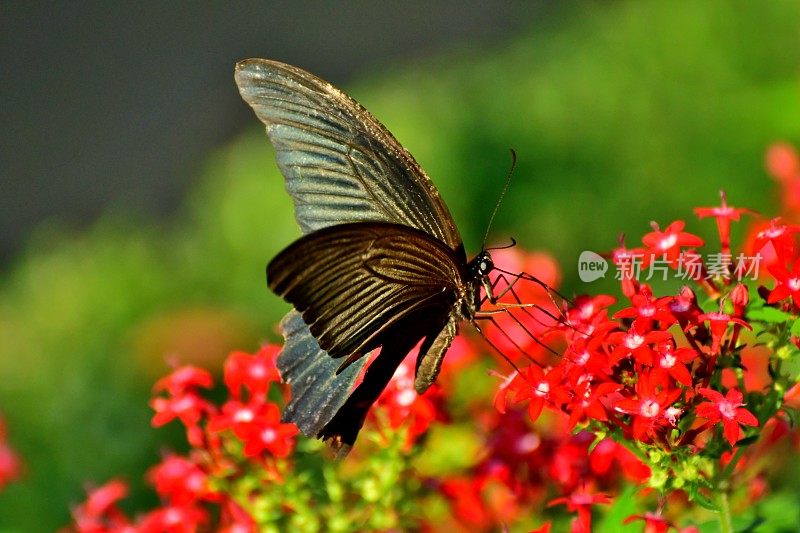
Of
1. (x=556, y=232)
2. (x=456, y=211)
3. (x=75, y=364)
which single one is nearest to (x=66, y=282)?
(x=75, y=364)

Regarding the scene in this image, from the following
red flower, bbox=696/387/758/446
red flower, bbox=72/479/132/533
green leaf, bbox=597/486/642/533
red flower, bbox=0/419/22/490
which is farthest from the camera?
red flower, bbox=0/419/22/490

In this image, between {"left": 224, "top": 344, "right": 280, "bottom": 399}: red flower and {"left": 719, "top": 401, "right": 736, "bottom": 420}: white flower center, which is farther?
{"left": 224, "top": 344, "right": 280, "bottom": 399}: red flower

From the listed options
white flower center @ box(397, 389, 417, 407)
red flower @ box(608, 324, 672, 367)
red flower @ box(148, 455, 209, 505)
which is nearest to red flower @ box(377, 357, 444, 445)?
white flower center @ box(397, 389, 417, 407)

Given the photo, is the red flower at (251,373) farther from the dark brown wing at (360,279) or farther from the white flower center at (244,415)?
the dark brown wing at (360,279)

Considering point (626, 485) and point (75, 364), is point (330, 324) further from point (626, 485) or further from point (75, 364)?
point (75, 364)


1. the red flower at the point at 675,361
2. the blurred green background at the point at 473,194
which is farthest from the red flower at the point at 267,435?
the blurred green background at the point at 473,194

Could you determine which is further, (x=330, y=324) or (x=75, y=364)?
(x=75, y=364)

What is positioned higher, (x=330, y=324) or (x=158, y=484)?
(x=330, y=324)

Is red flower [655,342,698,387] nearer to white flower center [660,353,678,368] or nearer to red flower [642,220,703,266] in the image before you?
white flower center [660,353,678,368]
